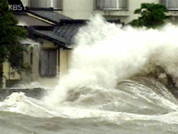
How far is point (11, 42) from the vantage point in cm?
2469

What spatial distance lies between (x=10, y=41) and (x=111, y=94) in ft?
30.7

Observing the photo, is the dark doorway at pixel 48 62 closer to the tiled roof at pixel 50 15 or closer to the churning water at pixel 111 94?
the tiled roof at pixel 50 15

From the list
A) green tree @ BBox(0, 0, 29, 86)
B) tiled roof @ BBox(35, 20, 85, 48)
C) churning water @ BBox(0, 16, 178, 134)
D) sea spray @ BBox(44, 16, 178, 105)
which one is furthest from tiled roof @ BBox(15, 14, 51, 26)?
sea spray @ BBox(44, 16, 178, 105)

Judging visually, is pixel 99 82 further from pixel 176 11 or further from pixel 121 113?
pixel 176 11

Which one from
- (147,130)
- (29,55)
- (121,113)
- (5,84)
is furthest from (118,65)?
(29,55)

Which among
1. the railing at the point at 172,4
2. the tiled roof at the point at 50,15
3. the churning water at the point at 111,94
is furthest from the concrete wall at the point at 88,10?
the churning water at the point at 111,94

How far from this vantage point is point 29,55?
2900 cm

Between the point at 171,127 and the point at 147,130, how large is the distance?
24.1 inches

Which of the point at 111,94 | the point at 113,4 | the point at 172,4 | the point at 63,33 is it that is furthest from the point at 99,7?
the point at 111,94

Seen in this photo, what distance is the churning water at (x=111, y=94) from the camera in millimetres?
13492

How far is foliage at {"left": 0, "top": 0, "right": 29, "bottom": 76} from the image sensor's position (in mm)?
24625

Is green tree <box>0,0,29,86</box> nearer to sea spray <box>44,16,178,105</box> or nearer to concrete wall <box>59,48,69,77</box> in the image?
concrete wall <box>59,48,69,77</box>

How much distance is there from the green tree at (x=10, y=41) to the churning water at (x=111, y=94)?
4859mm

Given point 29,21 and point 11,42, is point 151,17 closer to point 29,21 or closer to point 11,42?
point 29,21
